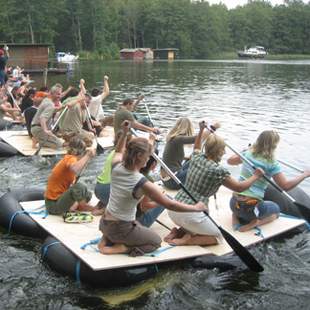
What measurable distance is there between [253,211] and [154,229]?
1.65m

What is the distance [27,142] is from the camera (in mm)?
15508

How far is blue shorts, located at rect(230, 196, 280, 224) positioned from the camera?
865cm

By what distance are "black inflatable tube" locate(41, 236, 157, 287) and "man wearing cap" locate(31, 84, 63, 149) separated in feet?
23.4

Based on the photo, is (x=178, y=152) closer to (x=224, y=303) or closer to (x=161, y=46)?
(x=224, y=303)

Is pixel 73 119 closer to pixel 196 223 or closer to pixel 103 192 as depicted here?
pixel 103 192

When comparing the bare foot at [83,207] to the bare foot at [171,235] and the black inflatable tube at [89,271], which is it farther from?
the bare foot at [171,235]

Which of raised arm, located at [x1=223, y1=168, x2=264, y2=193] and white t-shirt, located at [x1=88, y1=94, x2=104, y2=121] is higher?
raised arm, located at [x1=223, y1=168, x2=264, y2=193]

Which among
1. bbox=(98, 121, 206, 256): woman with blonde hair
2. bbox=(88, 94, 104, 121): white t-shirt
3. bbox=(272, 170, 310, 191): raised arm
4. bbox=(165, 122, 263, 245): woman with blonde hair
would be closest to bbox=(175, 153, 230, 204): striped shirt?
bbox=(165, 122, 263, 245): woman with blonde hair

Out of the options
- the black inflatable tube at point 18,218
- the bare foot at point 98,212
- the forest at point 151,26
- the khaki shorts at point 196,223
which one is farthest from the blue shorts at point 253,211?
the forest at point 151,26

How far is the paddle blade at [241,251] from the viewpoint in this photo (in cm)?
746

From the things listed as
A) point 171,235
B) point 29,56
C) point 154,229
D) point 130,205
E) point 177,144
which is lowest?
point 29,56

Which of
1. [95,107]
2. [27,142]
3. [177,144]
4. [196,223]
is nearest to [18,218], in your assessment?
[196,223]

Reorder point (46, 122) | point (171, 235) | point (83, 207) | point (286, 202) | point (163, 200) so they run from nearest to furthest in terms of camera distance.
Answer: point (163, 200)
point (171, 235)
point (83, 207)
point (286, 202)
point (46, 122)

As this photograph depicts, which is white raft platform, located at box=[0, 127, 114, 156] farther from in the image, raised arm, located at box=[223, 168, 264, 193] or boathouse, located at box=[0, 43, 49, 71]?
boathouse, located at box=[0, 43, 49, 71]
